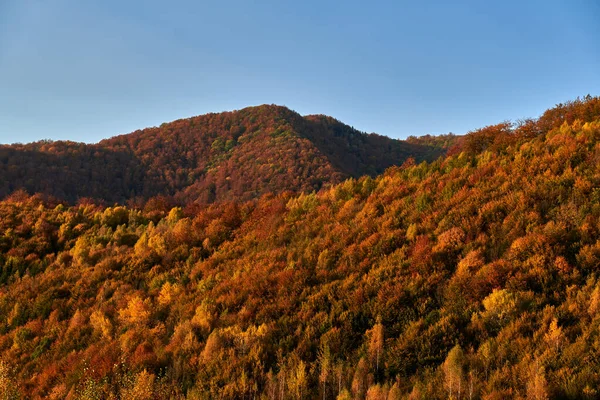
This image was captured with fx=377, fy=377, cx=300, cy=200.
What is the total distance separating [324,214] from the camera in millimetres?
14133

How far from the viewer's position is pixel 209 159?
72.1m

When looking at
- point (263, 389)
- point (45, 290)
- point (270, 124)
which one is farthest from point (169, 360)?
point (270, 124)

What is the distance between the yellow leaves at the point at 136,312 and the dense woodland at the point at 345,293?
1.6 inches

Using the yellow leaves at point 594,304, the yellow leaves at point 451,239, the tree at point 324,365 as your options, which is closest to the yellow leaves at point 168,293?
the tree at point 324,365

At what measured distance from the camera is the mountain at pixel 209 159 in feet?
175

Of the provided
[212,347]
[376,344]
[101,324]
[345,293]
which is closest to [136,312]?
[101,324]

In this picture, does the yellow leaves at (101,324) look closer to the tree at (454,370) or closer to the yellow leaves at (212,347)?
the yellow leaves at (212,347)

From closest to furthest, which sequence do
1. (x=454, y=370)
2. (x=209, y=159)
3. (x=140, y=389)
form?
(x=454, y=370), (x=140, y=389), (x=209, y=159)

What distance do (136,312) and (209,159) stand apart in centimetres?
6414

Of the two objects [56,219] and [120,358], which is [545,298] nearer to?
[120,358]

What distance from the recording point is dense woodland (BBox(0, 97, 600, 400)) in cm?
664

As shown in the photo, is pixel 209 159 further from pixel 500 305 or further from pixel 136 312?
pixel 500 305

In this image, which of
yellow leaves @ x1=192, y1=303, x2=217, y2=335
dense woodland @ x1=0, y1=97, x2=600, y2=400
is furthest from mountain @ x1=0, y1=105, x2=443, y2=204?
yellow leaves @ x1=192, y1=303, x2=217, y2=335

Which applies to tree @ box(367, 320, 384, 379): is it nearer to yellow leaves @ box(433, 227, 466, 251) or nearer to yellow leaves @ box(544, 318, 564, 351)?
yellow leaves @ box(544, 318, 564, 351)
